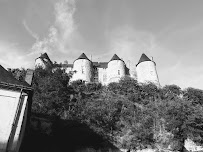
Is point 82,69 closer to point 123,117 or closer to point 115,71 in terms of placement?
point 115,71

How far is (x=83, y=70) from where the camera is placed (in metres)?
47.1

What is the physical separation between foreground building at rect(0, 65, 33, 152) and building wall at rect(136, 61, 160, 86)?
1500 inches

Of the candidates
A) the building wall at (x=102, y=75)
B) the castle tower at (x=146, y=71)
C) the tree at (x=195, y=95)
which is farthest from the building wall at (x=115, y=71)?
the tree at (x=195, y=95)

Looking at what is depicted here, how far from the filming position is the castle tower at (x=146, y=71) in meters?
45.4

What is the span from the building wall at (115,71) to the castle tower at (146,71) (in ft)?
14.1

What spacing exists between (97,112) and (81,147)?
3.93 m

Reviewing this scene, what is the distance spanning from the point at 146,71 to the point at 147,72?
0.43m

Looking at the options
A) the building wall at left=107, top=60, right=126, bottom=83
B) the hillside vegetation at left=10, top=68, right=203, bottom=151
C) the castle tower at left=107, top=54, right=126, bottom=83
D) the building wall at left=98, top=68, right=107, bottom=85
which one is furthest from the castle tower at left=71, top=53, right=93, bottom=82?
the hillside vegetation at left=10, top=68, right=203, bottom=151

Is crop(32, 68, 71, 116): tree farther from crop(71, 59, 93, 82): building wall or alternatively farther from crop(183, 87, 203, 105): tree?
crop(183, 87, 203, 105): tree

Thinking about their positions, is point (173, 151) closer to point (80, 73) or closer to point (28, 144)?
point (28, 144)

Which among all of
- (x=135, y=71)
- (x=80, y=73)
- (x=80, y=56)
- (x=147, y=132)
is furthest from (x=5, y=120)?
(x=135, y=71)

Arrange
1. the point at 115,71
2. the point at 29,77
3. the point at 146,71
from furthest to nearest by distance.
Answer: the point at 115,71, the point at 146,71, the point at 29,77

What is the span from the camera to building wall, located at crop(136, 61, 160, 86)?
45.4 metres

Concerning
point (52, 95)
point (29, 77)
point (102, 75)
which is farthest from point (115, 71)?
point (29, 77)
